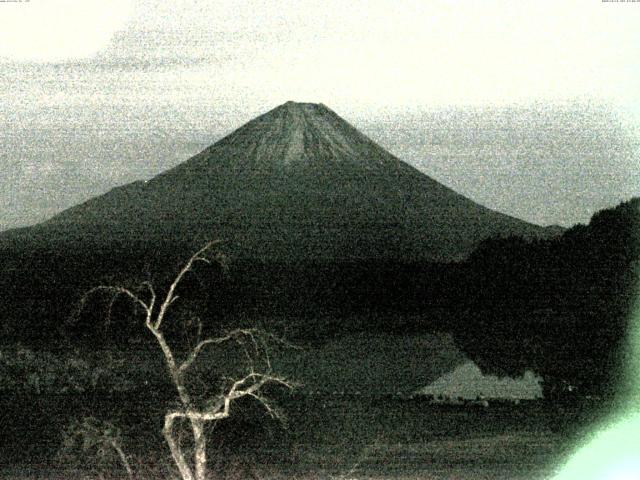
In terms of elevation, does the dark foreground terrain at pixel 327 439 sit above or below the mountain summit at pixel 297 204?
above

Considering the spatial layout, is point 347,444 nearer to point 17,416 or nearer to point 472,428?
point 472,428

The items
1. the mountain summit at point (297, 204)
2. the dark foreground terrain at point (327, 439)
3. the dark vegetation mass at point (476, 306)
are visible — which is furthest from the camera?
the mountain summit at point (297, 204)

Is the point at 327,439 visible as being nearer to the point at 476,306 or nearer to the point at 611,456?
the point at 611,456

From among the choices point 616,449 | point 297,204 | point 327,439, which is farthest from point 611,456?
point 297,204

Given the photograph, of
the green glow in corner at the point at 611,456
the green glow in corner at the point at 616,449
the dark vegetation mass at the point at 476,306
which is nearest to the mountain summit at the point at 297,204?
the dark vegetation mass at the point at 476,306

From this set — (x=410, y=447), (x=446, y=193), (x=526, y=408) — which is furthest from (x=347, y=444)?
(x=446, y=193)

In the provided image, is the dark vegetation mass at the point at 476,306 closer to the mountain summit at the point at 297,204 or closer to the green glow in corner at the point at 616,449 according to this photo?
the green glow in corner at the point at 616,449
